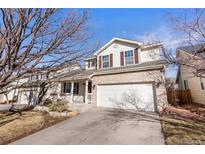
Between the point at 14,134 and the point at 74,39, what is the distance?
534 centimetres

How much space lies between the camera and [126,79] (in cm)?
1083

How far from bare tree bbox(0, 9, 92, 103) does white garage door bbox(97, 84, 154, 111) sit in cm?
686

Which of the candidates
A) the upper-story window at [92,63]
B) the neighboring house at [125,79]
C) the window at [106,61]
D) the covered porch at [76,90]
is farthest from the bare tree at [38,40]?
the upper-story window at [92,63]

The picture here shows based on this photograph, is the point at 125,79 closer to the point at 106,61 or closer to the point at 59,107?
the point at 106,61

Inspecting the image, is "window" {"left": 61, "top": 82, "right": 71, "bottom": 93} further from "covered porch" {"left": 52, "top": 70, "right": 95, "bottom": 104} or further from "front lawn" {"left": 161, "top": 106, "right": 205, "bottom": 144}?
"front lawn" {"left": 161, "top": 106, "right": 205, "bottom": 144}

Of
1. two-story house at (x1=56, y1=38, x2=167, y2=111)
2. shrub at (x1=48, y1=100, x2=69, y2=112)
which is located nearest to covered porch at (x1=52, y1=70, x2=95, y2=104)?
two-story house at (x1=56, y1=38, x2=167, y2=111)

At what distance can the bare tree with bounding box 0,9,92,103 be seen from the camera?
3254 millimetres

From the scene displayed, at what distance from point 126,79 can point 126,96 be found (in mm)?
1486

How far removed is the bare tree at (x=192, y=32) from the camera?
19.0 ft

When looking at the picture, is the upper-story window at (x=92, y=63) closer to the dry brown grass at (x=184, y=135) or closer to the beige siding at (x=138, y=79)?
the beige siding at (x=138, y=79)

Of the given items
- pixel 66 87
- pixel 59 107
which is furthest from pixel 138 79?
pixel 66 87
